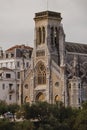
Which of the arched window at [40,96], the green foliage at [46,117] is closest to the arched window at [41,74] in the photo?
the arched window at [40,96]

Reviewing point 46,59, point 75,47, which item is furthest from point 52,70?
point 75,47

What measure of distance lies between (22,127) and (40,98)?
110 ft

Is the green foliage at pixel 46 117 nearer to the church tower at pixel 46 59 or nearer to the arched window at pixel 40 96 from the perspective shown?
the church tower at pixel 46 59

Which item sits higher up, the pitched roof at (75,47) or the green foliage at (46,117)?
the pitched roof at (75,47)

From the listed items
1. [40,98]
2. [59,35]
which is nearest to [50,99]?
[40,98]

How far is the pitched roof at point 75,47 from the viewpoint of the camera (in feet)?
459

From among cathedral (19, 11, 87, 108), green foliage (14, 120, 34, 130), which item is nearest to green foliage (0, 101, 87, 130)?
green foliage (14, 120, 34, 130)

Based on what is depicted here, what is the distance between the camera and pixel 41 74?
445 ft

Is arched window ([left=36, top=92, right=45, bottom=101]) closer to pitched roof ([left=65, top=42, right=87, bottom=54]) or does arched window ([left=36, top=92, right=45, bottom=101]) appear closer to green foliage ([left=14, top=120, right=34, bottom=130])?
pitched roof ([left=65, top=42, right=87, bottom=54])

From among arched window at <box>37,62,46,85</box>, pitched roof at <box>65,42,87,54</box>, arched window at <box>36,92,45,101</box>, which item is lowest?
arched window at <box>36,92,45,101</box>

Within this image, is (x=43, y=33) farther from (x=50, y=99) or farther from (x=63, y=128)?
(x=63, y=128)

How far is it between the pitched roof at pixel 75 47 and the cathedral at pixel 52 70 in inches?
12.1

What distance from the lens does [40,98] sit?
445 ft

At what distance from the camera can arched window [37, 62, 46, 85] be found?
443ft
